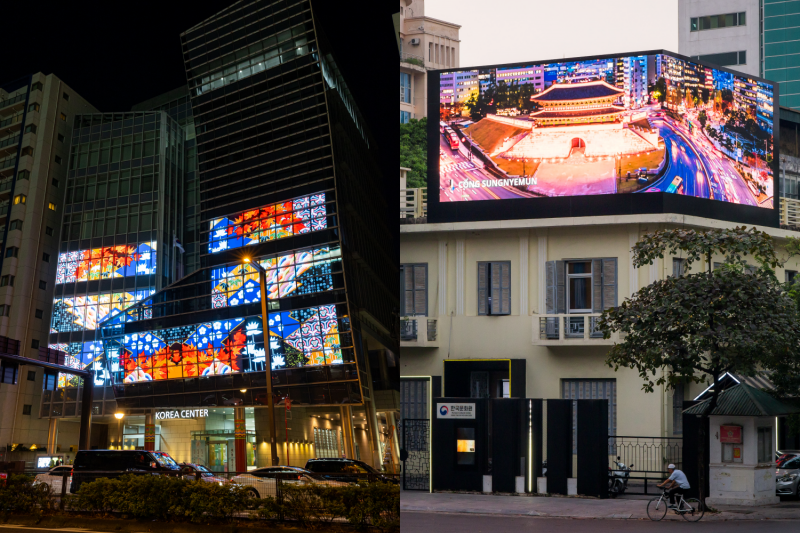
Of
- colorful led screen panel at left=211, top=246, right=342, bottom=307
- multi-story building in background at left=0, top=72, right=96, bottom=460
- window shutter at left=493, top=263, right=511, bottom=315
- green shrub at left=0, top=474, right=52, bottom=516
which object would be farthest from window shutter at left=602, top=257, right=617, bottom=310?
multi-story building in background at left=0, top=72, right=96, bottom=460

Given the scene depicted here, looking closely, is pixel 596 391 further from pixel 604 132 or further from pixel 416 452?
pixel 604 132

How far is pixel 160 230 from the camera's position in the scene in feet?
199

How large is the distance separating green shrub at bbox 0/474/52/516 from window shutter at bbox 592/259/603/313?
14858 mm

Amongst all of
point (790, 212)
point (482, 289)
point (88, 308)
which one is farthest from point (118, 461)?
point (88, 308)

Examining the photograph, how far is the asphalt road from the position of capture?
13469mm

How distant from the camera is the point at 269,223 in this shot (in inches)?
2012

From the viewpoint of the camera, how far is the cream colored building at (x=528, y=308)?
22.7 metres

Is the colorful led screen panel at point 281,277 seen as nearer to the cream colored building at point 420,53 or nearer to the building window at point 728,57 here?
the cream colored building at point 420,53

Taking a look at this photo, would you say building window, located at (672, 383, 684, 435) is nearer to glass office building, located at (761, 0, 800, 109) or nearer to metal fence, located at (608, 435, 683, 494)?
metal fence, located at (608, 435, 683, 494)

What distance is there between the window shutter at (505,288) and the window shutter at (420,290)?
2258 mm

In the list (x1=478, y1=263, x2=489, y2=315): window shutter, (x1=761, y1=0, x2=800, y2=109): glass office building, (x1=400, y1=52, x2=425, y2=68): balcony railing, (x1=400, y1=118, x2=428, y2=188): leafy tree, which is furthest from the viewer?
(x1=400, y1=52, x2=425, y2=68): balcony railing

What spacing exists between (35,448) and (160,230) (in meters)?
17.5

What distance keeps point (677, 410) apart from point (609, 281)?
13.1ft

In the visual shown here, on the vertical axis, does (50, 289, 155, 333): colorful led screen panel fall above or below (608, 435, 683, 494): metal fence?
above
